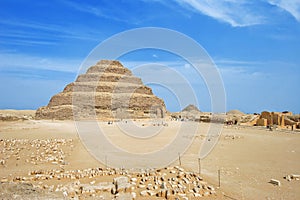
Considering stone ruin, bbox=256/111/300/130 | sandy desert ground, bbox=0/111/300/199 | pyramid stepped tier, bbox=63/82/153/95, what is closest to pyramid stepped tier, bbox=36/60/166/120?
pyramid stepped tier, bbox=63/82/153/95

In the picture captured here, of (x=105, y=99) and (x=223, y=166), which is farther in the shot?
(x=105, y=99)

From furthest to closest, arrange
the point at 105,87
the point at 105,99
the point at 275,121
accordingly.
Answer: the point at 105,87 → the point at 105,99 → the point at 275,121

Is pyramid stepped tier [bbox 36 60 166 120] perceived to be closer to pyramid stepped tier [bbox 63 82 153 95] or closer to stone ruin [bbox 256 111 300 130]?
pyramid stepped tier [bbox 63 82 153 95]

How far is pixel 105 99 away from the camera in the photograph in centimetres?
5031

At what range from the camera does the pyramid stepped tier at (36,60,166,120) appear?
43.4 m

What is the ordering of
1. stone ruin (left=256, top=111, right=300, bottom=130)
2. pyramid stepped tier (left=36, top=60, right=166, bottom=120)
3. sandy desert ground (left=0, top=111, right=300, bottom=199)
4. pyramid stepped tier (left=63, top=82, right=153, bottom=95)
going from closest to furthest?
1. sandy desert ground (left=0, top=111, right=300, bottom=199)
2. stone ruin (left=256, top=111, right=300, bottom=130)
3. pyramid stepped tier (left=36, top=60, right=166, bottom=120)
4. pyramid stepped tier (left=63, top=82, right=153, bottom=95)

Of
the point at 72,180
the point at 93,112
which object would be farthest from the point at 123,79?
the point at 72,180

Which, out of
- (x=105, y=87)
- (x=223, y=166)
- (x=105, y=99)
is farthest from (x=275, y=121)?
(x=105, y=87)

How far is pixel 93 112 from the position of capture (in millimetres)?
45375

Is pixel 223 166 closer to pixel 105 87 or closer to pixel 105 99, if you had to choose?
pixel 105 99

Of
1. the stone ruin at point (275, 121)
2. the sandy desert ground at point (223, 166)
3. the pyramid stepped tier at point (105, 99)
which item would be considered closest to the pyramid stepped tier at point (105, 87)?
the pyramid stepped tier at point (105, 99)

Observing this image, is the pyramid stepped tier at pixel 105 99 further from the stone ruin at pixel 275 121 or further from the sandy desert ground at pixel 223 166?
the sandy desert ground at pixel 223 166

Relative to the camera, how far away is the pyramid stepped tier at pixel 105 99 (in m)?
43.4

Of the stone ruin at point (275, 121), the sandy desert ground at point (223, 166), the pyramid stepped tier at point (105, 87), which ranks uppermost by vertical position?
the pyramid stepped tier at point (105, 87)
